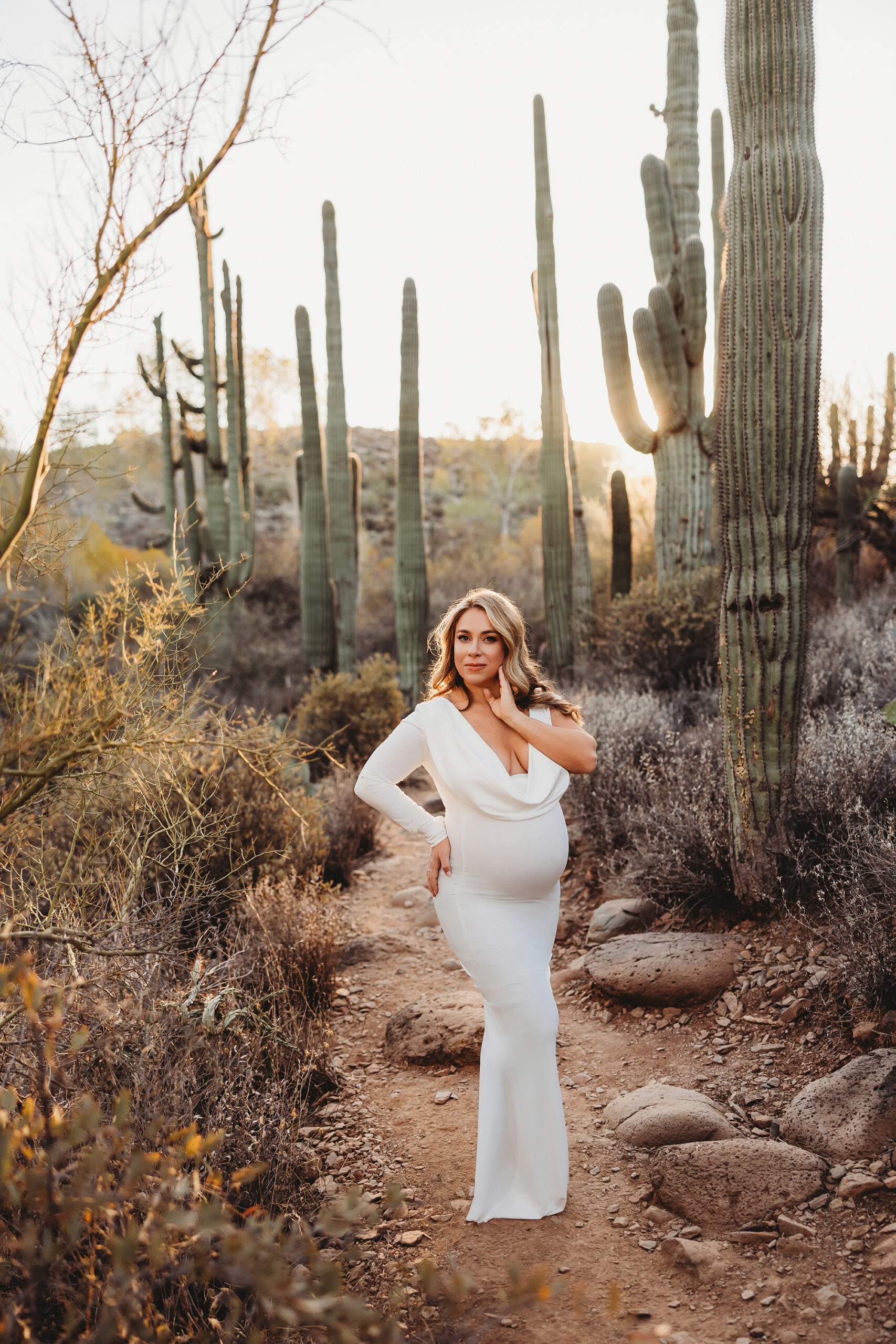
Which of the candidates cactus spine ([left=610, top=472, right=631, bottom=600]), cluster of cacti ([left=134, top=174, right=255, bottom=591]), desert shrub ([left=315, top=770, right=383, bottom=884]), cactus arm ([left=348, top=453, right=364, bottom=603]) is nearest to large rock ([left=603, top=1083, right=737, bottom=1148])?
desert shrub ([left=315, top=770, right=383, bottom=884])

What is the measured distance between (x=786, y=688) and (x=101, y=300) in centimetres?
338

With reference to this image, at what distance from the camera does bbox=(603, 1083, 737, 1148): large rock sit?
9.87 feet

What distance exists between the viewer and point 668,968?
4086 millimetres

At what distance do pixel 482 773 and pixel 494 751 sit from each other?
14cm

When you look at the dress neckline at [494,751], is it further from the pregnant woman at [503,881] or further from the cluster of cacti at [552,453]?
the cluster of cacti at [552,453]

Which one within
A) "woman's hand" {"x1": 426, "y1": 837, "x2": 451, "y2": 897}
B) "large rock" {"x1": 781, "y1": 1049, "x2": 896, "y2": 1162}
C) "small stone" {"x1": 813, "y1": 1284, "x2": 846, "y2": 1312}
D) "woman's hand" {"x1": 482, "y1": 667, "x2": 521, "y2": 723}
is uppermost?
"woman's hand" {"x1": 482, "y1": 667, "x2": 521, "y2": 723}

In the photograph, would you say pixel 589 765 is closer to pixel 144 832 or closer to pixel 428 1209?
pixel 428 1209

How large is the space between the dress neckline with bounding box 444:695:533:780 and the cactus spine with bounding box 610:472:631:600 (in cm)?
855

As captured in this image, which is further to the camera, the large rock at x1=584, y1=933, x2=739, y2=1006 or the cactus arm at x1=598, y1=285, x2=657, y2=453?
the cactus arm at x1=598, y1=285, x2=657, y2=453

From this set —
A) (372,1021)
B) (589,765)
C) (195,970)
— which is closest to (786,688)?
(589,765)

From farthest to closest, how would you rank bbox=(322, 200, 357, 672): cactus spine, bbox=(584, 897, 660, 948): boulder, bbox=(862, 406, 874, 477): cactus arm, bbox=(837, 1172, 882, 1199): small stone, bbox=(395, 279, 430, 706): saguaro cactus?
bbox=(862, 406, 874, 477): cactus arm → bbox=(322, 200, 357, 672): cactus spine → bbox=(395, 279, 430, 706): saguaro cactus → bbox=(584, 897, 660, 948): boulder → bbox=(837, 1172, 882, 1199): small stone

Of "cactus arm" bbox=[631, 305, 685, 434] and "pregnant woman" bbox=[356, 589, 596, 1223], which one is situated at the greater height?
"cactus arm" bbox=[631, 305, 685, 434]

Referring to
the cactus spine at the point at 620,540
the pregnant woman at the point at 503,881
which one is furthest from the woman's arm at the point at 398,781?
the cactus spine at the point at 620,540

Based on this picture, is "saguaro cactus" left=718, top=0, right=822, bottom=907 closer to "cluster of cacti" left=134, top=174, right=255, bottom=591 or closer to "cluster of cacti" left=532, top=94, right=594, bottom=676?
"cluster of cacti" left=532, top=94, right=594, bottom=676
